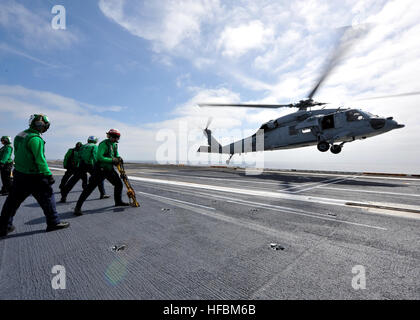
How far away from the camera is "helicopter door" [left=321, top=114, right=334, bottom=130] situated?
11.4 metres

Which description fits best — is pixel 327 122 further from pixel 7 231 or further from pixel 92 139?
pixel 7 231

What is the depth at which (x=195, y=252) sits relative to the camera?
2.32 metres

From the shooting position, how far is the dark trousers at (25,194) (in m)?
2.88

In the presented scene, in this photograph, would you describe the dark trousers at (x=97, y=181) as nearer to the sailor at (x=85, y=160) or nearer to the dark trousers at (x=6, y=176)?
the sailor at (x=85, y=160)

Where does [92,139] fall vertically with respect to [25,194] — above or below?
above

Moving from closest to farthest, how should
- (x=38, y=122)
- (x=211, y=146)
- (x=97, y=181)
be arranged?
(x=38, y=122) < (x=97, y=181) < (x=211, y=146)

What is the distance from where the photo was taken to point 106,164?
14.7 feet

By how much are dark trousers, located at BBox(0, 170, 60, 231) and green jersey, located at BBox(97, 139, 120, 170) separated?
51.5 inches

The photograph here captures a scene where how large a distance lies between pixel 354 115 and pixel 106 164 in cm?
1340

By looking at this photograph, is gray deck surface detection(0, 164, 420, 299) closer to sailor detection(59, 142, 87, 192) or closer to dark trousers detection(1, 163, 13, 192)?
sailor detection(59, 142, 87, 192)

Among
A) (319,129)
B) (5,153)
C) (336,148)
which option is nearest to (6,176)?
(5,153)

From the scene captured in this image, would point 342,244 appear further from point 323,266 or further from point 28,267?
point 28,267

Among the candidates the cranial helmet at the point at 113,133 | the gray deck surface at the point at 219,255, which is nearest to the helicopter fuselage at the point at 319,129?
the gray deck surface at the point at 219,255

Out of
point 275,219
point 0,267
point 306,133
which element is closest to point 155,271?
point 0,267
